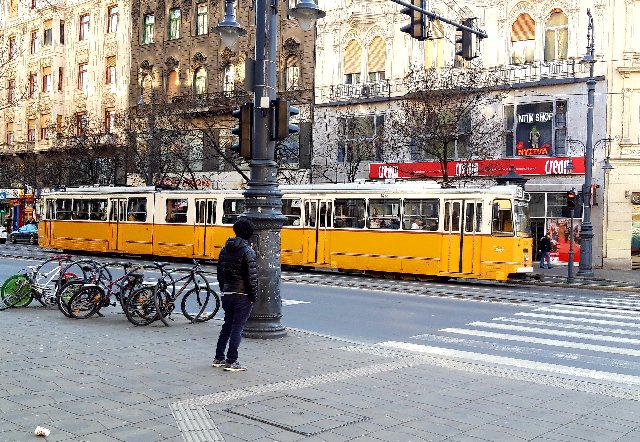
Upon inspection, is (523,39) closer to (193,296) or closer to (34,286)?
(193,296)

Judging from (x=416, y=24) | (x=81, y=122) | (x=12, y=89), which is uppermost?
(x=12, y=89)

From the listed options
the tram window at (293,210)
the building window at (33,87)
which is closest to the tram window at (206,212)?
the tram window at (293,210)

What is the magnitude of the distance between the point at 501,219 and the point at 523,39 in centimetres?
1515

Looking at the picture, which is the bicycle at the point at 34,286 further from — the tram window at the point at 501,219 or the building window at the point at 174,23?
the building window at the point at 174,23

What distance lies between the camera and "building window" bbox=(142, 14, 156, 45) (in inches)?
1983

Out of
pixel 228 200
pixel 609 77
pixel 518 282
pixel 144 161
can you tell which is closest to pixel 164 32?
pixel 144 161

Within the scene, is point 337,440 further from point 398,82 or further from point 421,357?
point 398,82

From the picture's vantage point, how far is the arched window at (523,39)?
3503cm

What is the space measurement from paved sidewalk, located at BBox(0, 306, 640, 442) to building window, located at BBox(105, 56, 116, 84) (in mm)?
44378

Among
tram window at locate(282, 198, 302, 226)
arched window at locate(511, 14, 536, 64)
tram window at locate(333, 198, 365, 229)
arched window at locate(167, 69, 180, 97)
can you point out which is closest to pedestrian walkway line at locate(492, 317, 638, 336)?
tram window at locate(333, 198, 365, 229)

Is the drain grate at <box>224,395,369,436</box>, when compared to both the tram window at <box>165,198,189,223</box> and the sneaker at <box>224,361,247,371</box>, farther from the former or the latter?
the tram window at <box>165,198,189,223</box>

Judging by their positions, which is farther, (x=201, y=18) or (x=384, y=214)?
(x=201, y=18)

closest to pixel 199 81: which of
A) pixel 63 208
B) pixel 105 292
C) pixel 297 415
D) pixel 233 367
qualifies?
pixel 63 208

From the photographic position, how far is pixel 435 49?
3791 cm
